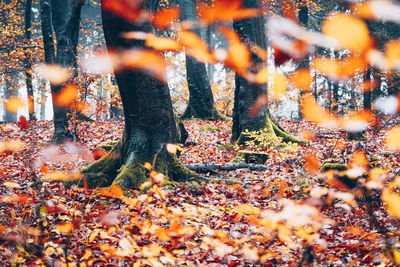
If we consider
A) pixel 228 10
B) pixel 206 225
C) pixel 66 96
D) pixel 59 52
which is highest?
pixel 228 10

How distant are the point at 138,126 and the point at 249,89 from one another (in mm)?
4291

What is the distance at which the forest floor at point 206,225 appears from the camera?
8.89ft

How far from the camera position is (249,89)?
27.1 ft

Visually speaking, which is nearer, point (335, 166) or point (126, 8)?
point (335, 166)

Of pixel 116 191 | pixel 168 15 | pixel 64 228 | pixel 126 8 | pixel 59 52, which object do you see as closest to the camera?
pixel 64 228

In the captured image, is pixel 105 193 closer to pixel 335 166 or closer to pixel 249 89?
pixel 335 166

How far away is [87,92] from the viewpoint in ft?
28.2

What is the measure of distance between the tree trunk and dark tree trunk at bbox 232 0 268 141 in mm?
3664

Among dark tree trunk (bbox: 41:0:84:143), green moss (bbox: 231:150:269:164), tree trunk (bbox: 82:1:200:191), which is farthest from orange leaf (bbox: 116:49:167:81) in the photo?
dark tree trunk (bbox: 41:0:84:143)

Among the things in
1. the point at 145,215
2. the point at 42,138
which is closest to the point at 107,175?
the point at 145,215

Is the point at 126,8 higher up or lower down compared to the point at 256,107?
higher up

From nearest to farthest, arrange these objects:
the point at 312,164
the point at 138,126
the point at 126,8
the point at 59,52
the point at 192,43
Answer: the point at 126,8 < the point at 138,126 < the point at 312,164 < the point at 59,52 < the point at 192,43

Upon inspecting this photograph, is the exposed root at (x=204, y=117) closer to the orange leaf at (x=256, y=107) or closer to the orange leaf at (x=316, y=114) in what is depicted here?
the orange leaf at (x=316, y=114)

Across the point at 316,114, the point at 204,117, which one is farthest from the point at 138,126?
the point at 316,114
